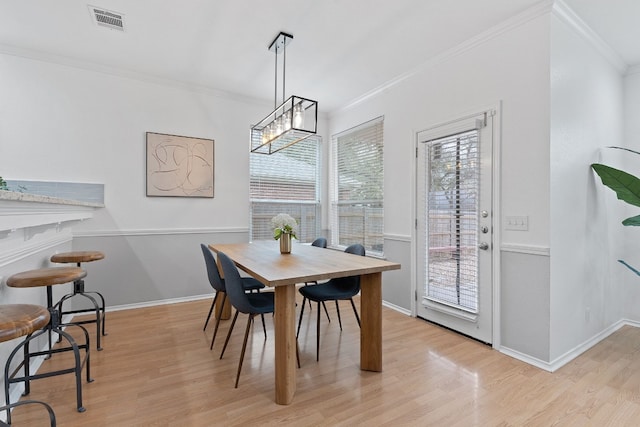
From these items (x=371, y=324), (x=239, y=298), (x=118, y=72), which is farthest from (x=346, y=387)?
(x=118, y=72)

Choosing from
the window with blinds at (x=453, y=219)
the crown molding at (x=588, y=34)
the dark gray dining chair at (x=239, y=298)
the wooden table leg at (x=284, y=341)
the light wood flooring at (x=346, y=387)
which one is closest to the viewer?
the light wood flooring at (x=346, y=387)

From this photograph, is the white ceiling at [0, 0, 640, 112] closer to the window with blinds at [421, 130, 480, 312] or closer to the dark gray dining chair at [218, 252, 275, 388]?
the window with blinds at [421, 130, 480, 312]

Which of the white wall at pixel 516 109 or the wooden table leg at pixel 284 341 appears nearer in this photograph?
the wooden table leg at pixel 284 341

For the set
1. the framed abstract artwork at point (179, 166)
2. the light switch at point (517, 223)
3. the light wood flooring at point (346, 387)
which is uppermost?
the framed abstract artwork at point (179, 166)

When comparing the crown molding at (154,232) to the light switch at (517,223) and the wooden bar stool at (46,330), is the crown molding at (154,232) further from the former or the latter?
the light switch at (517,223)

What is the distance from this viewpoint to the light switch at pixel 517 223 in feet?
8.25

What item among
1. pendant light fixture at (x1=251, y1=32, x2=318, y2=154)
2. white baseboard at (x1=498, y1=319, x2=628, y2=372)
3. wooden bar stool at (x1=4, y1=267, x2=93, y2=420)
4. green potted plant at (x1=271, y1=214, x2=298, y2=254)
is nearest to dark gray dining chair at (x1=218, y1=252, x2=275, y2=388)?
green potted plant at (x1=271, y1=214, x2=298, y2=254)

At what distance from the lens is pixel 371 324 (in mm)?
2316

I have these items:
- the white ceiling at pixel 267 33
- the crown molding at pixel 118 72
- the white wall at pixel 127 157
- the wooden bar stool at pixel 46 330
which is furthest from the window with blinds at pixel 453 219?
the wooden bar stool at pixel 46 330

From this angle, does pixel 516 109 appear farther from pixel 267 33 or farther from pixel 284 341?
pixel 284 341

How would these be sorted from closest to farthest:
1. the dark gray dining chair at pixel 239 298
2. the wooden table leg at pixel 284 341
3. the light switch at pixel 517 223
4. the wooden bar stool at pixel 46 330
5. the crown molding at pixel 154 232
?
the wooden bar stool at pixel 46 330 → the wooden table leg at pixel 284 341 → the dark gray dining chair at pixel 239 298 → the light switch at pixel 517 223 → the crown molding at pixel 154 232

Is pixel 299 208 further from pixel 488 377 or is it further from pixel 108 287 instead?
pixel 488 377

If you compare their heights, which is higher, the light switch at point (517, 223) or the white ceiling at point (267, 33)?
the white ceiling at point (267, 33)

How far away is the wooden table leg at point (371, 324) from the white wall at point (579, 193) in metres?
1.36
